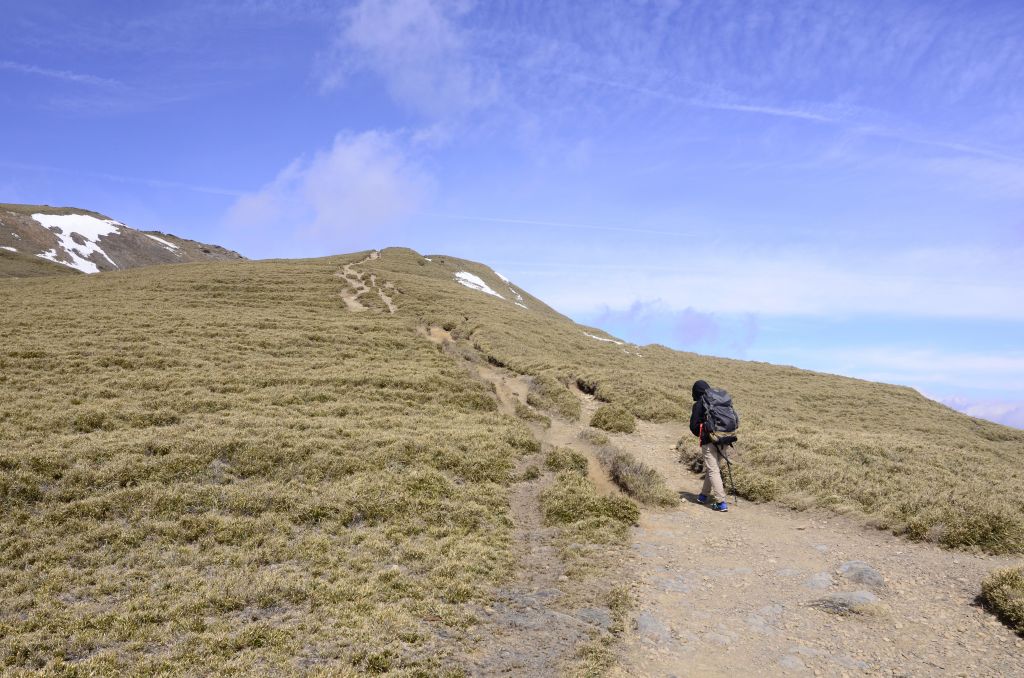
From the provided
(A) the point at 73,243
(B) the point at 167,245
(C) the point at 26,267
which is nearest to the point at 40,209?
(A) the point at 73,243

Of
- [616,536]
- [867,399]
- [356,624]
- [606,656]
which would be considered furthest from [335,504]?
[867,399]

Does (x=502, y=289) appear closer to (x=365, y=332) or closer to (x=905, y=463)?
(x=365, y=332)

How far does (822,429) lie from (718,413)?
546 inches

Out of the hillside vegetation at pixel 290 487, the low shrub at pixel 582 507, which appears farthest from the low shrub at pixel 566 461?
the low shrub at pixel 582 507

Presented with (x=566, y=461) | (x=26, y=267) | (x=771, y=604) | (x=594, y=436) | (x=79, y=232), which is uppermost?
(x=79, y=232)

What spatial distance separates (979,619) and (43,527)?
15.8 meters

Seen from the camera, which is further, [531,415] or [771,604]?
[531,415]

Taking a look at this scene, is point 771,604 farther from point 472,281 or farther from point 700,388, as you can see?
point 472,281

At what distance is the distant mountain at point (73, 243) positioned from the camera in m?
83.4

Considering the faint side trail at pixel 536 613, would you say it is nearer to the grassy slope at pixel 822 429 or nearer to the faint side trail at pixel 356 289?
the grassy slope at pixel 822 429

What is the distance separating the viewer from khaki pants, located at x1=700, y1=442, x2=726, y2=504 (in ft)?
45.0

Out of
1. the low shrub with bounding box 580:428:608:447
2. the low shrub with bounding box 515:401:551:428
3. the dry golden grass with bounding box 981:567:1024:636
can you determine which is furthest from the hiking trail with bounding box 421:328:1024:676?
the low shrub with bounding box 515:401:551:428

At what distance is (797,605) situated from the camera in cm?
871

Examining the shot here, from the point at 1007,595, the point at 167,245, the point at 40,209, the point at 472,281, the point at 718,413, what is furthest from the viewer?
the point at 167,245
